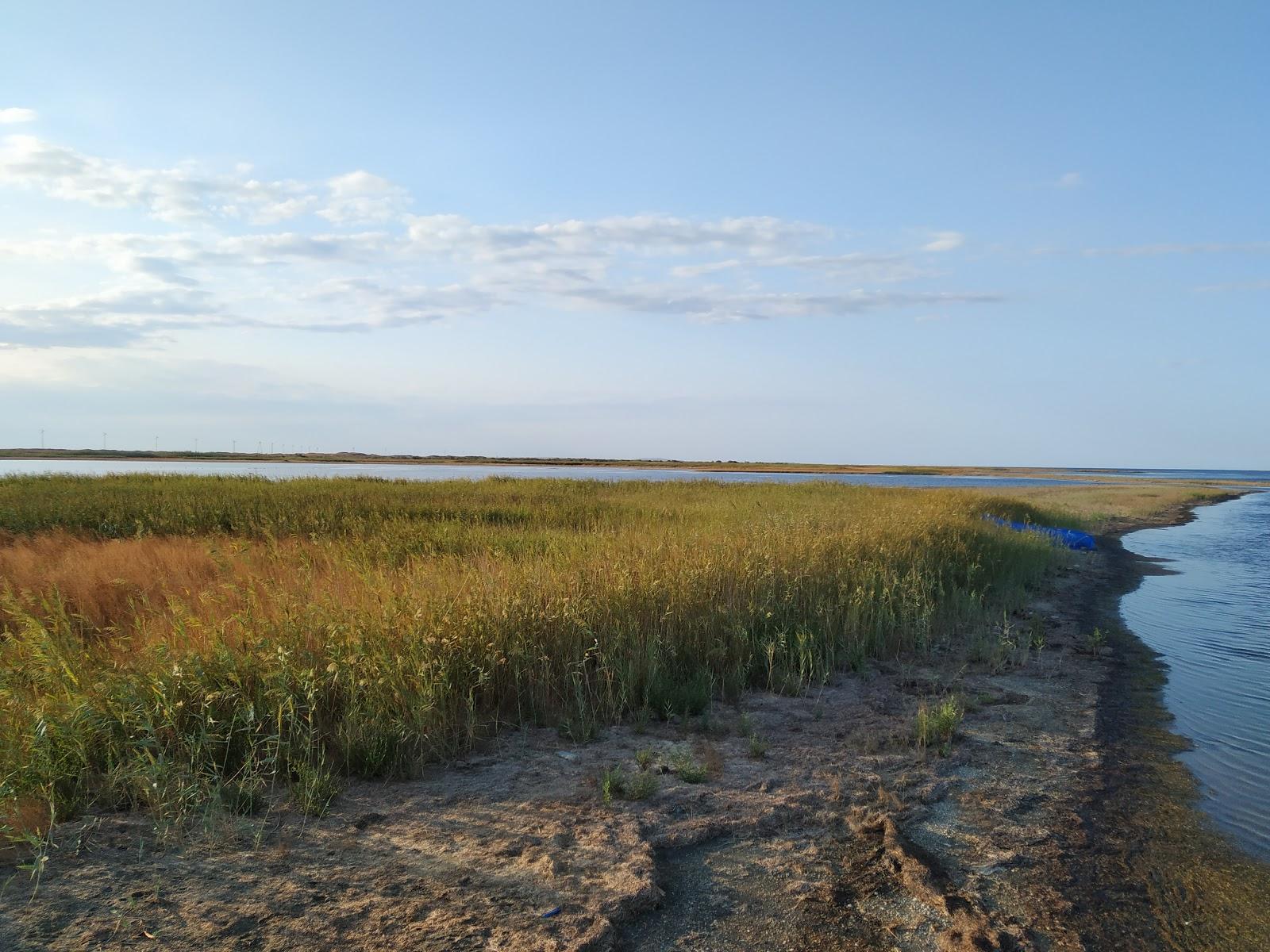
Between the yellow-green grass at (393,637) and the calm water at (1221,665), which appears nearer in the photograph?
the yellow-green grass at (393,637)

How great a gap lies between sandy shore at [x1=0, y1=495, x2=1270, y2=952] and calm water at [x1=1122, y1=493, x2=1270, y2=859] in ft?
0.97

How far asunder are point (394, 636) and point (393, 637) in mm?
31

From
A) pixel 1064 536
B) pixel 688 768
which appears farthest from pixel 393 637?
pixel 1064 536

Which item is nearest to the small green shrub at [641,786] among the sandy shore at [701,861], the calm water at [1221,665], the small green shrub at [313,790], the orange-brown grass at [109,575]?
the sandy shore at [701,861]

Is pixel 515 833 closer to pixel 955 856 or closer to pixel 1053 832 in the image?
pixel 955 856

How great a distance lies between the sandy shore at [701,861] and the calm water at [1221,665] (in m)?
0.30

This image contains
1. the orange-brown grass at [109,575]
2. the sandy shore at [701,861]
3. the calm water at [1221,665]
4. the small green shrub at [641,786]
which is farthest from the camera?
the orange-brown grass at [109,575]

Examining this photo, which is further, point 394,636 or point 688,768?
point 394,636

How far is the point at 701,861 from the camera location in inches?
142

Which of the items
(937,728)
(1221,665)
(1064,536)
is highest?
(937,728)

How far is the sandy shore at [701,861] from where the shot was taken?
2.97 metres

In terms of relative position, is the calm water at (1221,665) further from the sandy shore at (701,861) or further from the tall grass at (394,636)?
the tall grass at (394,636)

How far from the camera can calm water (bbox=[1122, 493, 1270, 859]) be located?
4.72 metres

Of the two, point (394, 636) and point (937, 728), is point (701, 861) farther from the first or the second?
point (394, 636)
